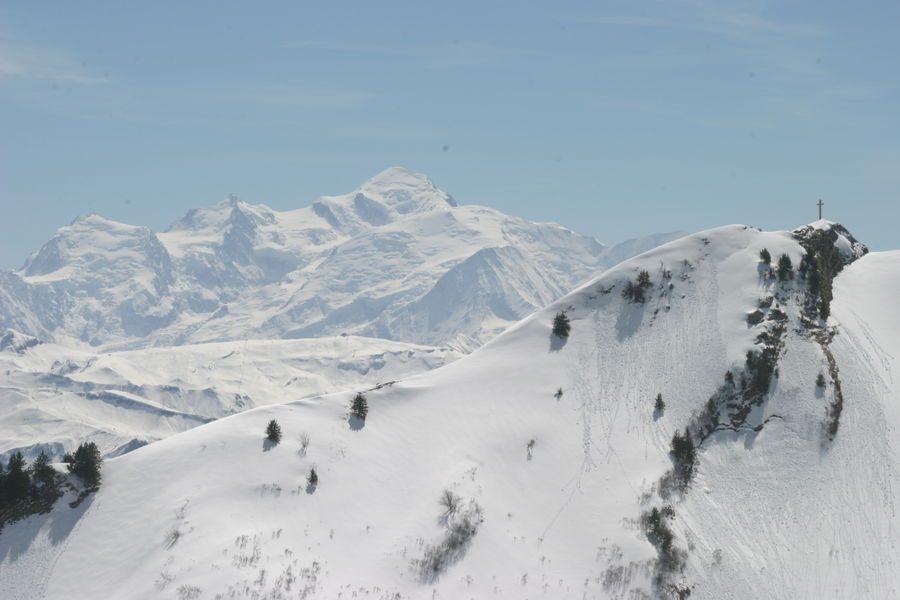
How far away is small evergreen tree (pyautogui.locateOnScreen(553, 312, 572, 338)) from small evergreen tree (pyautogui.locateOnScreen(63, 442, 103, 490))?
53069 millimetres

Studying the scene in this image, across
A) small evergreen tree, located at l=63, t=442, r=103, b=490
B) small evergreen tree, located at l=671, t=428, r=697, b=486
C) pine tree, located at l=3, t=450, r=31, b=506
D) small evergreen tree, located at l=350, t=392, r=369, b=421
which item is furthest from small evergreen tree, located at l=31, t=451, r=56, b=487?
small evergreen tree, located at l=671, t=428, r=697, b=486

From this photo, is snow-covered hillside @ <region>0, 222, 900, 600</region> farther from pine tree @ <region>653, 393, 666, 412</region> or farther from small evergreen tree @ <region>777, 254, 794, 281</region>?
pine tree @ <region>653, 393, 666, 412</region>

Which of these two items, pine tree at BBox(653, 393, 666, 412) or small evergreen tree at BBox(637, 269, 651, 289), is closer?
pine tree at BBox(653, 393, 666, 412)

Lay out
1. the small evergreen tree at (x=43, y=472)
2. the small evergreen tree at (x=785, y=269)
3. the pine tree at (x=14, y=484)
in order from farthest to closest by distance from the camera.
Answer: the small evergreen tree at (x=785, y=269) → the small evergreen tree at (x=43, y=472) → the pine tree at (x=14, y=484)

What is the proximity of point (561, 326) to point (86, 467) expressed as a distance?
180 feet

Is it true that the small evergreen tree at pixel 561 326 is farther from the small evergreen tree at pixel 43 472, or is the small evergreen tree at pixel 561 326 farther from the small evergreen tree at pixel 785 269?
the small evergreen tree at pixel 43 472

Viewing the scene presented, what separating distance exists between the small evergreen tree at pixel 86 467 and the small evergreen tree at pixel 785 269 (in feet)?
256

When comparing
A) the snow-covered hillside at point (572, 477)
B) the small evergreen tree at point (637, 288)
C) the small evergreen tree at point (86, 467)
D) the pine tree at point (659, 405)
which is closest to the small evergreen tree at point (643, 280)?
the small evergreen tree at point (637, 288)

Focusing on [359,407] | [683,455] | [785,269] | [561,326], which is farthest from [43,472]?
[785,269]

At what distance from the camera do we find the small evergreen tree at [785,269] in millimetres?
123500

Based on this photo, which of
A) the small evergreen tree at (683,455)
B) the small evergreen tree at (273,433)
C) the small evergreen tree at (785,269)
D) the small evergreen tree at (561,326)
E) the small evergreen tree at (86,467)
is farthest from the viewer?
the small evergreen tree at (785,269)

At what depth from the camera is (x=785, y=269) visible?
406ft

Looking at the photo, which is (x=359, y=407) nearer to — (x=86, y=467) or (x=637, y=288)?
(x=86, y=467)

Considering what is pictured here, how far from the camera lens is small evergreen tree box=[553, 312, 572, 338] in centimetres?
12244
